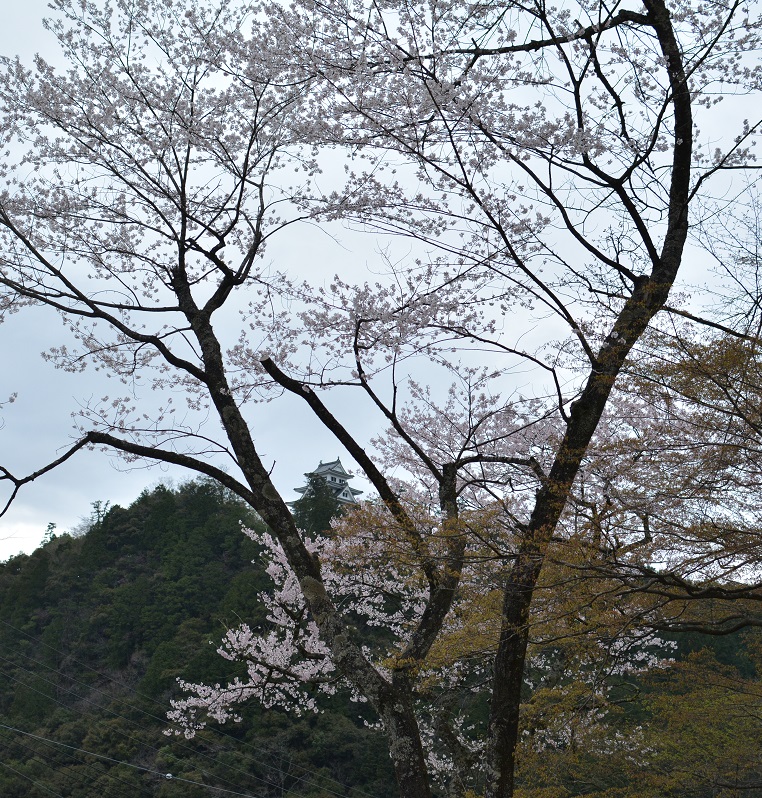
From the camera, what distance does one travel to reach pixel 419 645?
424 centimetres

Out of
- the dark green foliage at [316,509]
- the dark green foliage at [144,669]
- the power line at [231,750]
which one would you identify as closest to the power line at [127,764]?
the dark green foliage at [144,669]

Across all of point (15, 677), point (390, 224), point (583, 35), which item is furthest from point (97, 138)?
point (15, 677)

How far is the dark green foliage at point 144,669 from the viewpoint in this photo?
20.7 m

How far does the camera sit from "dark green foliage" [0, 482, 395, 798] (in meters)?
20.7

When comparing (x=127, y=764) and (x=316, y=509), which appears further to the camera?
(x=316, y=509)

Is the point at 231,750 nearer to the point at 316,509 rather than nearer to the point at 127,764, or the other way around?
the point at 127,764

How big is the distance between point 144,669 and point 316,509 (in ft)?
28.0

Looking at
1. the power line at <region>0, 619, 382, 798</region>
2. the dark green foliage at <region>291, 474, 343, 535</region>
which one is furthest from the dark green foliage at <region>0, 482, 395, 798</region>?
the dark green foliage at <region>291, 474, 343, 535</region>

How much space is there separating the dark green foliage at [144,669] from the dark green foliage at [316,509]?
2323 mm

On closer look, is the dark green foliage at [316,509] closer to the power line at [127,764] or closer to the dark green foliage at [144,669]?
the dark green foliage at [144,669]

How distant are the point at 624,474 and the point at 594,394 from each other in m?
0.50

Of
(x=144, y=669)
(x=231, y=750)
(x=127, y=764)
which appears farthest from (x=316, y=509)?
(x=127, y=764)

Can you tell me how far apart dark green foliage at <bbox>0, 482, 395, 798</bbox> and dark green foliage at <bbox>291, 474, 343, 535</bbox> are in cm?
232

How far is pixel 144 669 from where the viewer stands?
25781 mm
